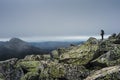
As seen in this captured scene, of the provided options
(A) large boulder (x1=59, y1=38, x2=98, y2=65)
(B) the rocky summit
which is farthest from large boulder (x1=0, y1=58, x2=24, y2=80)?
(A) large boulder (x1=59, y1=38, x2=98, y2=65)

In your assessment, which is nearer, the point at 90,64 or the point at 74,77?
the point at 74,77

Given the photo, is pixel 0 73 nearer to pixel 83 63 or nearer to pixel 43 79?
pixel 43 79

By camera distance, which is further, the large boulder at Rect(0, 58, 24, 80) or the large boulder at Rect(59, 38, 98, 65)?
the large boulder at Rect(0, 58, 24, 80)

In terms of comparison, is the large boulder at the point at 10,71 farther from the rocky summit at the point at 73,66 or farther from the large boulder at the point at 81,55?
the large boulder at the point at 81,55

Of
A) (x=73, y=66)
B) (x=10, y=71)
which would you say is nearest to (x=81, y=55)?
(x=73, y=66)

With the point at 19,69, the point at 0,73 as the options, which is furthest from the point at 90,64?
the point at 0,73

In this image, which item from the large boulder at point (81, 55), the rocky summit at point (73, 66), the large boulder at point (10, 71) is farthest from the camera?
the large boulder at point (10, 71)

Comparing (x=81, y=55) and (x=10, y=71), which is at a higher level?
(x=81, y=55)

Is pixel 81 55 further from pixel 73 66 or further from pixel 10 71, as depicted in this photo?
pixel 10 71

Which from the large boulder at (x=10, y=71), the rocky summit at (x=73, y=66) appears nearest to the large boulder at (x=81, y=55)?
the rocky summit at (x=73, y=66)

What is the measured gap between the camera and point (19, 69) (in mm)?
61094

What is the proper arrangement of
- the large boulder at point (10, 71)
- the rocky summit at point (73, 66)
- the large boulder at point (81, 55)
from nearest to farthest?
the rocky summit at point (73, 66), the large boulder at point (81, 55), the large boulder at point (10, 71)

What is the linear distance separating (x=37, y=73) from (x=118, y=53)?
639 inches

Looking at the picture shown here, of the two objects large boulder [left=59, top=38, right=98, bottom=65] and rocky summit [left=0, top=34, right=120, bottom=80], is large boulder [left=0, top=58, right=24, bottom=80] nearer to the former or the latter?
rocky summit [left=0, top=34, right=120, bottom=80]
